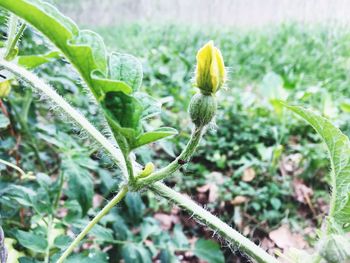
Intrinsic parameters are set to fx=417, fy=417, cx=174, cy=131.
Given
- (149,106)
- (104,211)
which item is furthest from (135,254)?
(149,106)

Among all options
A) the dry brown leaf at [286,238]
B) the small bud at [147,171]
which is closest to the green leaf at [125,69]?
the small bud at [147,171]

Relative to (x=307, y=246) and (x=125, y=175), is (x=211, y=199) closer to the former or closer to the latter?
(x=307, y=246)

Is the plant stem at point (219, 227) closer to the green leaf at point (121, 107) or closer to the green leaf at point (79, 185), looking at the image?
the green leaf at point (121, 107)

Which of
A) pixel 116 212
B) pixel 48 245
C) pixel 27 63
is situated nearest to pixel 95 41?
pixel 27 63

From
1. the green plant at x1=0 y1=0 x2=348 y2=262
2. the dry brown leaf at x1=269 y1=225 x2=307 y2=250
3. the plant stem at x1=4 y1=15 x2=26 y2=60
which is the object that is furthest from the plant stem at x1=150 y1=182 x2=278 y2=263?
the dry brown leaf at x1=269 y1=225 x2=307 y2=250

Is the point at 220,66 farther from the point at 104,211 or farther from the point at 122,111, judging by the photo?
the point at 104,211

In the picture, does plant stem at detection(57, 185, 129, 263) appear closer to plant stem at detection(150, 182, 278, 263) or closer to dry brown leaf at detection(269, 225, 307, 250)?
plant stem at detection(150, 182, 278, 263)

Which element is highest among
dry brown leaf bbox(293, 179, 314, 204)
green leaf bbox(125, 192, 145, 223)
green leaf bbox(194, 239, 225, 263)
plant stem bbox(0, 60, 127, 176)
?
plant stem bbox(0, 60, 127, 176)
